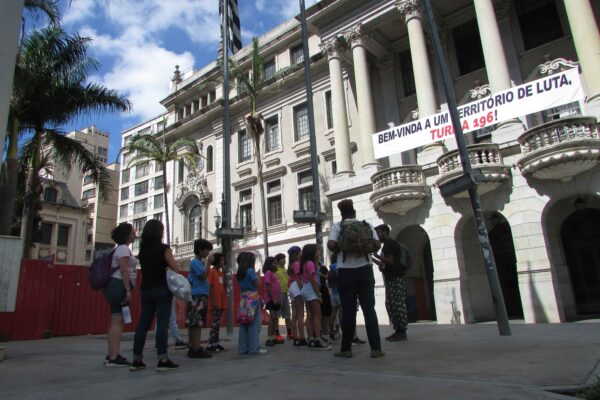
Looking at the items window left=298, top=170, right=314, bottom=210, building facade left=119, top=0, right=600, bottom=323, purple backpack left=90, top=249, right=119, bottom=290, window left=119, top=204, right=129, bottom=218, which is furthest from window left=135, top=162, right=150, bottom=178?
purple backpack left=90, top=249, right=119, bottom=290

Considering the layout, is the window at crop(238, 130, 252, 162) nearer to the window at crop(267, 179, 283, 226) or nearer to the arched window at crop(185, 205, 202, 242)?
the window at crop(267, 179, 283, 226)

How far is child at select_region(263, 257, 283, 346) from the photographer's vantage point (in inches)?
311

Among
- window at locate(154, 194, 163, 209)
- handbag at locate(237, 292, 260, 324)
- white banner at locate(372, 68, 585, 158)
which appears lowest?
handbag at locate(237, 292, 260, 324)

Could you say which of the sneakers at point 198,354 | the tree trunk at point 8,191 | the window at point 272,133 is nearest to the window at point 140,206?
the window at point 272,133

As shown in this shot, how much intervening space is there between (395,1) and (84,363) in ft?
56.8

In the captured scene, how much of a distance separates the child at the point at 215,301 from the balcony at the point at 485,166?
26.6 feet

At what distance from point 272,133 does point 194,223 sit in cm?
890

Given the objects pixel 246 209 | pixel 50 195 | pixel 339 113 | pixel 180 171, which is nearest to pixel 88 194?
pixel 50 195

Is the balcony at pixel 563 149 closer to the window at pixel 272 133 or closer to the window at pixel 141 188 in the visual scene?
the window at pixel 272 133

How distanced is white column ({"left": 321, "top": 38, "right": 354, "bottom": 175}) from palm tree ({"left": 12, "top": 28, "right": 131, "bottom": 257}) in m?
8.96

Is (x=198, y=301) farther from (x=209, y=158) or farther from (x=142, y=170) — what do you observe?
(x=142, y=170)

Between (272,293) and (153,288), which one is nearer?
(153,288)

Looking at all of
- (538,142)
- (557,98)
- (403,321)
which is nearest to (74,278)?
(403,321)

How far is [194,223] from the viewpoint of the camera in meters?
30.6
